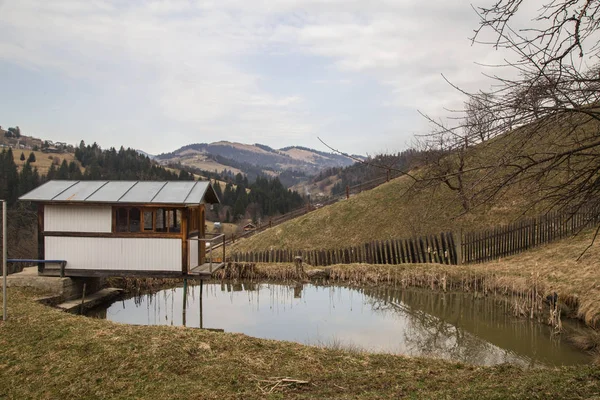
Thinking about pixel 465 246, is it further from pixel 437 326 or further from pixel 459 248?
pixel 437 326

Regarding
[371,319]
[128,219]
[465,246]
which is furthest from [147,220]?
[465,246]

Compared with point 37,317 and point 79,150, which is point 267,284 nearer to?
point 37,317

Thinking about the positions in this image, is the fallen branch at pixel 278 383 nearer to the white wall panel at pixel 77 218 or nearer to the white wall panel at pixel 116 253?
the white wall panel at pixel 116 253

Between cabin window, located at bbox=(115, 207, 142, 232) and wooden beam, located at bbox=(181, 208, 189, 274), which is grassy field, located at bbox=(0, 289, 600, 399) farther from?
cabin window, located at bbox=(115, 207, 142, 232)

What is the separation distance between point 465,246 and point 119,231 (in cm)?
1413

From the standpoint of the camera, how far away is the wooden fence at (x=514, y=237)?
19625 millimetres

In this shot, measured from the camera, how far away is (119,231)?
1433 centimetres

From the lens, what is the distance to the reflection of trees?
1034cm

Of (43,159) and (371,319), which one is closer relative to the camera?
(371,319)

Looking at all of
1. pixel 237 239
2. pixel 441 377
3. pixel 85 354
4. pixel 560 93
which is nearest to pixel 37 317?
pixel 85 354

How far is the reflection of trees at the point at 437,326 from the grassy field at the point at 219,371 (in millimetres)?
2388

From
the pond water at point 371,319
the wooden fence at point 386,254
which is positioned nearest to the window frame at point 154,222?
the pond water at point 371,319

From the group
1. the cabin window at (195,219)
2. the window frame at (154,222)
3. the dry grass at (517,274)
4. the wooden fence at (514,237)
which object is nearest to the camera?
the dry grass at (517,274)

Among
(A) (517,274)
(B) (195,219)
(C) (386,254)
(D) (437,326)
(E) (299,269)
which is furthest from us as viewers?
(C) (386,254)
